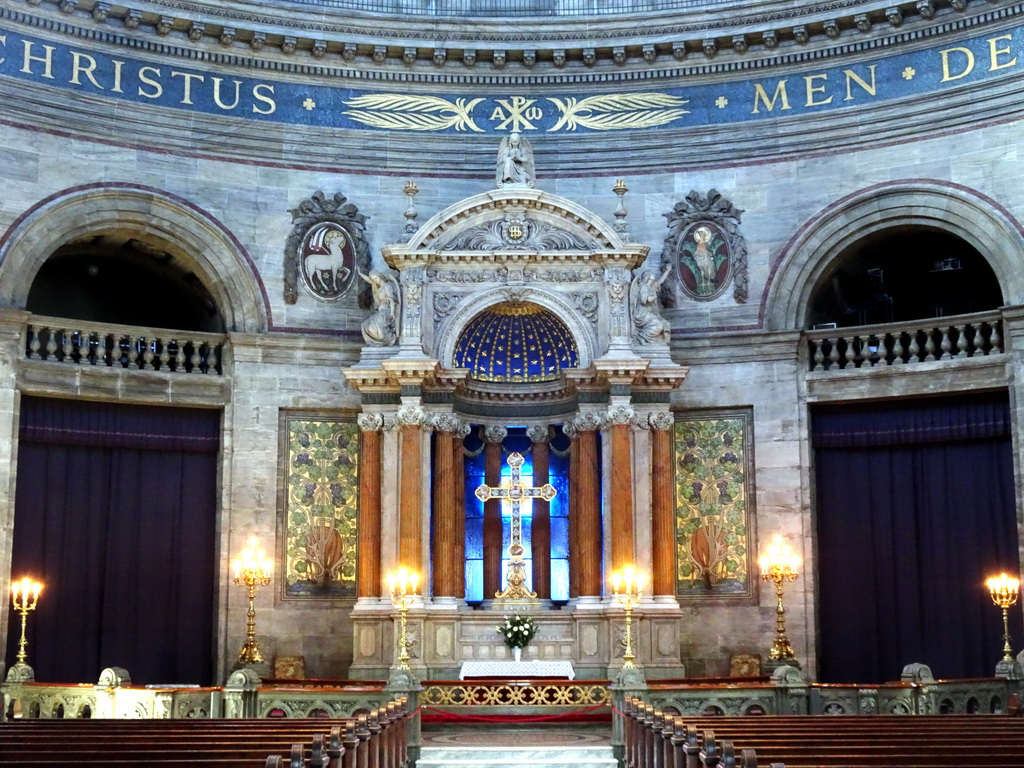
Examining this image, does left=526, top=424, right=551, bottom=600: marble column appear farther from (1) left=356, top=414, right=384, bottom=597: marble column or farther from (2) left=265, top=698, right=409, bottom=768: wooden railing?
(2) left=265, top=698, right=409, bottom=768: wooden railing

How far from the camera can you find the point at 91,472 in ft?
85.9

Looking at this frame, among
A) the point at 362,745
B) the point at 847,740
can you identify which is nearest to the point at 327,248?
the point at 362,745

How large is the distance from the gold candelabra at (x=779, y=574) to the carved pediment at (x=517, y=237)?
20.0 feet

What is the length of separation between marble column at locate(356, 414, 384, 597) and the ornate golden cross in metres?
1.81

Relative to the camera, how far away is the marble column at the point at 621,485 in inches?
985

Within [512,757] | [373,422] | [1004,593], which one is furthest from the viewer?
[373,422]

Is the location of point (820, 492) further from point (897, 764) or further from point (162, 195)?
point (897, 764)

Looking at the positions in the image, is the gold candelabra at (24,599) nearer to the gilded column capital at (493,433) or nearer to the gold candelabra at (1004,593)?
the gilded column capital at (493,433)

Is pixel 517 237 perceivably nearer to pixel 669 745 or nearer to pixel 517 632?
pixel 517 632

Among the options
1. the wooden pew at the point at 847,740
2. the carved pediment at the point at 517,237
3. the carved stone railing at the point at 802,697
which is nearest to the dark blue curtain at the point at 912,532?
the carved stone railing at the point at 802,697

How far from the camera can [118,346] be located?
2616 cm

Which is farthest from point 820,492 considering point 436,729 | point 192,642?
point 192,642

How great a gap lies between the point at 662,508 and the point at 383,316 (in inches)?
230

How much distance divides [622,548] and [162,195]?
10.2m
